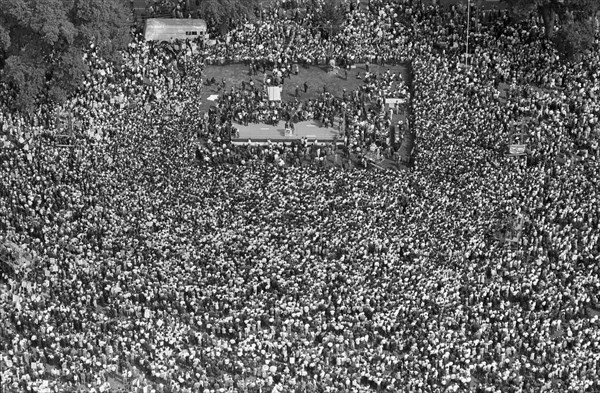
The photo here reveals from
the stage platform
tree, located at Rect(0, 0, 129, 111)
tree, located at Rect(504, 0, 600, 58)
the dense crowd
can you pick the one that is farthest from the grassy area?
tree, located at Rect(504, 0, 600, 58)

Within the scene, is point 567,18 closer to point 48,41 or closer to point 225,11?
point 225,11

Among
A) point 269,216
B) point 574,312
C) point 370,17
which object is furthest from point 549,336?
point 370,17

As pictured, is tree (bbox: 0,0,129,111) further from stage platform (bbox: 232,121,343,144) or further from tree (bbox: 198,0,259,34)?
stage platform (bbox: 232,121,343,144)

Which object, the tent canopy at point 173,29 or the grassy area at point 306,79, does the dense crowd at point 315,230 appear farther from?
the tent canopy at point 173,29

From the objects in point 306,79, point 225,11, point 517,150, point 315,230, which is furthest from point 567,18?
point 315,230

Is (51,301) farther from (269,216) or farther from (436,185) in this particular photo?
(436,185)
